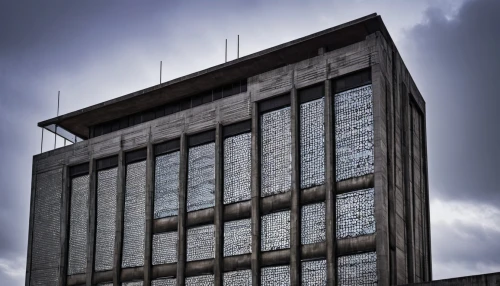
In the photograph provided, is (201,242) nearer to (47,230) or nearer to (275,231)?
(275,231)

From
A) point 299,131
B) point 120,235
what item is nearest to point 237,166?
point 299,131

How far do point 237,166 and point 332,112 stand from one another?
8257mm

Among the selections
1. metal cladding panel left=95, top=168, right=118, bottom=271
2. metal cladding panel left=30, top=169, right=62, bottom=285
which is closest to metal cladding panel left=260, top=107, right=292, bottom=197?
metal cladding panel left=95, top=168, right=118, bottom=271

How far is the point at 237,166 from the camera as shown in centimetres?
5584

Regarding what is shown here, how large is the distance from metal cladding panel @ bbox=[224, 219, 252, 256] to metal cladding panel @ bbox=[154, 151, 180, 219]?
18.1 ft

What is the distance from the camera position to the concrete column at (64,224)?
63.5m

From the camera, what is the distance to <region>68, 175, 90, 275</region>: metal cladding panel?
6325 centimetres

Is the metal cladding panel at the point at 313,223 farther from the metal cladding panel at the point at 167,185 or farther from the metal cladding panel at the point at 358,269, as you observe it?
the metal cladding panel at the point at 167,185

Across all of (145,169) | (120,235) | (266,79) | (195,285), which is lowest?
(195,285)

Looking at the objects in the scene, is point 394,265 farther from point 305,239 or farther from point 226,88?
point 226,88

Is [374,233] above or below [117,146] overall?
below

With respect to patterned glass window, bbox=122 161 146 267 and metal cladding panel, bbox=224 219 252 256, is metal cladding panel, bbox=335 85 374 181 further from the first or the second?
patterned glass window, bbox=122 161 146 267

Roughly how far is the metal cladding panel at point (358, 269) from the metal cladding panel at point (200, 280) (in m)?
10.2

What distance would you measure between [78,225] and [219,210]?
582 inches
